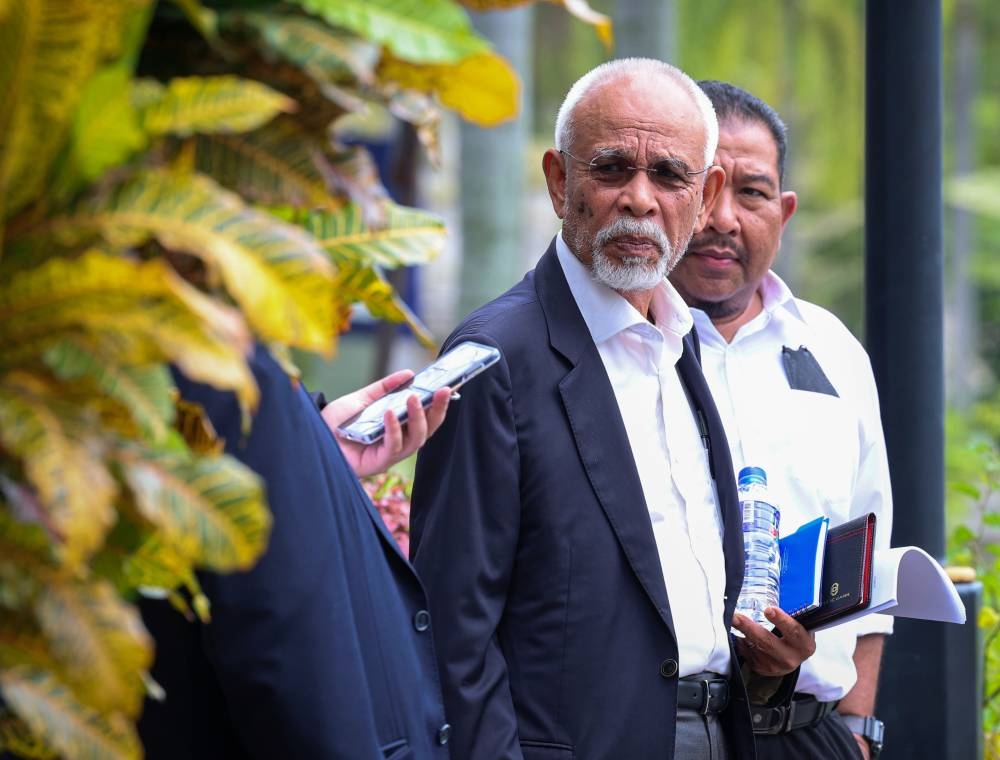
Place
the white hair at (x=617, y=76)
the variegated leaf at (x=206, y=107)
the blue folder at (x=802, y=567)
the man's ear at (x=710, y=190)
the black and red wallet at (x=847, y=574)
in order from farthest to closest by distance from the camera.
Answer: the man's ear at (x=710, y=190) < the white hair at (x=617, y=76) < the blue folder at (x=802, y=567) < the black and red wallet at (x=847, y=574) < the variegated leaf at (x=206, y=107)

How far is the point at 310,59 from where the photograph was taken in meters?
1.45

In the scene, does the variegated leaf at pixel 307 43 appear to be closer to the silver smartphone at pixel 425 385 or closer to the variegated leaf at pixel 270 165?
the variegated leaf at pixel 270 165

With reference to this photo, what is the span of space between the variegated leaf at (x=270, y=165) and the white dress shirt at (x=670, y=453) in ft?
5.22

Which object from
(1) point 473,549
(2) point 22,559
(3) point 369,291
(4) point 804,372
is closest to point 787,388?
(4) point 804,372

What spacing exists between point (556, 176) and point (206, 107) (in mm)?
1970

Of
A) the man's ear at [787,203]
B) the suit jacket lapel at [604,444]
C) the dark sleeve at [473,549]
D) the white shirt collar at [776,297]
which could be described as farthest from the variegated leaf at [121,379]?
the man's ear at [787,203]

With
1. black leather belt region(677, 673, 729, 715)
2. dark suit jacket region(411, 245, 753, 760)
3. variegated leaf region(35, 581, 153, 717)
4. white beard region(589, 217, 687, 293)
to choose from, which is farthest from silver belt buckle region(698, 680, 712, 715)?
variegated leaf region(35, 581, 153, 717)

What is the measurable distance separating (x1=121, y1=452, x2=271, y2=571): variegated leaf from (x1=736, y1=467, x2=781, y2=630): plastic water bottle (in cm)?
187

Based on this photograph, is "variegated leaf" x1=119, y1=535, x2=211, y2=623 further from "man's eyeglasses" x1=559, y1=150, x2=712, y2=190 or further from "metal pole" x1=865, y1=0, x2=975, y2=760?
"metal pole" x1=865, y1=0, x2=975, y2=760

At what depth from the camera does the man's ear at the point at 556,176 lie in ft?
10.6

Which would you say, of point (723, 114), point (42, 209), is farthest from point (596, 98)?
point (42, 209)

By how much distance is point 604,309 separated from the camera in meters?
3.07

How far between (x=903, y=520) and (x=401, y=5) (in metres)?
3.11

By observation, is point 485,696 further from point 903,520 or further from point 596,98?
Result: point 903,520
